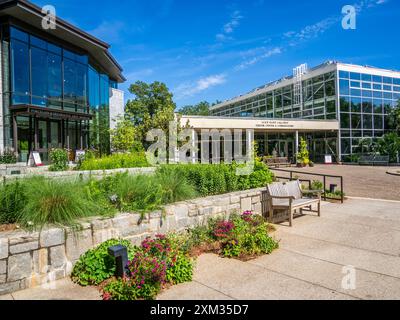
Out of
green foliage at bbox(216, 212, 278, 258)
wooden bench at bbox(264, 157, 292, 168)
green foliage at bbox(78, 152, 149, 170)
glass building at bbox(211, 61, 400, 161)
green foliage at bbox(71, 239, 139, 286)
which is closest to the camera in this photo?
green foliage at bbox(71, 239, 139, 286)

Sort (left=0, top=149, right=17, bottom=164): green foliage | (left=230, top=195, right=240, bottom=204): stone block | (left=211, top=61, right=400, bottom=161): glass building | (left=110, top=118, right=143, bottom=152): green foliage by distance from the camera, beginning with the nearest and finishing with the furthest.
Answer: (left=230, top=195, right=240, bottom=204): stone block
(left=0, top=149, right=17, bottom=164): green foliage
(left=110, top=118, right=143, bottom=152): green foliage
(left=211, top=61, right=400, bottom=161): glass building

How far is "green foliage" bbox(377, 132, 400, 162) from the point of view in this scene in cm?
2578

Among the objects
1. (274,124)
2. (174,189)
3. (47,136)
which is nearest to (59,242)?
(174,189)

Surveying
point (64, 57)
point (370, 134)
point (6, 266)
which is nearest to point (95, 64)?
point (64, 57)

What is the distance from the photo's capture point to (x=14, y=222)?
3.97 metres

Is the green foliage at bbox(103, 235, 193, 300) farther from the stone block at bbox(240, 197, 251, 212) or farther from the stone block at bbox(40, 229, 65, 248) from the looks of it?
the stone block at bbox(240, 197, 251, 212)

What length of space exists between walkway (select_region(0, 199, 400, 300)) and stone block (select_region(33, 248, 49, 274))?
0.75 feet

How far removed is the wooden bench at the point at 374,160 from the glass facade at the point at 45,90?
2388 centimetres

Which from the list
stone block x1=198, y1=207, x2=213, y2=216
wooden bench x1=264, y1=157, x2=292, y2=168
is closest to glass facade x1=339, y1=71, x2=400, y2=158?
wooden bench x1=264, y1=157, x2=292, y2=168

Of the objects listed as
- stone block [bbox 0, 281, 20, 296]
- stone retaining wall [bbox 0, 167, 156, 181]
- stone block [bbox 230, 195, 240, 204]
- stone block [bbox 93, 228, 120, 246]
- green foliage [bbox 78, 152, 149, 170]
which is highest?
green foliage [bbox 78, 152, 149, 170]

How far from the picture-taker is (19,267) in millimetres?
3385

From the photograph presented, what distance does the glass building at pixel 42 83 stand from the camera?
1410 centimetres

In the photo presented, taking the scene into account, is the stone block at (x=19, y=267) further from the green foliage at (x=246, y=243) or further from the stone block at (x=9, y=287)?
the green foliage at (x=246, y=243)

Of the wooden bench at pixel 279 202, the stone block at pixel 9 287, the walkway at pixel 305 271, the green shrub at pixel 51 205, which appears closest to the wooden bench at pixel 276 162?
the wooden bench at pixel 279 202
